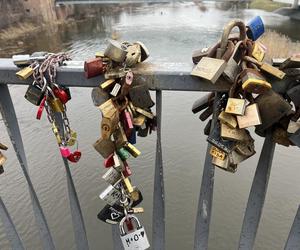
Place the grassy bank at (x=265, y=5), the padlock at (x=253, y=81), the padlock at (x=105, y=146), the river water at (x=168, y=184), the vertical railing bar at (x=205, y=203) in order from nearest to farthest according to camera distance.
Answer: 1. the padlock at (x=253, y=81)
2. the padlock at (x=105, y=146)
3. the vertical railing bar at (x=205, y=203)
4. the river water at (x=168, y=184)
5. the grassy bank at (x=265, y=5)

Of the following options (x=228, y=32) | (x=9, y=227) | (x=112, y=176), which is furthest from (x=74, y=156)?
(x=228, y=32)

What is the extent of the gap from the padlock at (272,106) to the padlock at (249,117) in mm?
32

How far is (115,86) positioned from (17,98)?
754cm

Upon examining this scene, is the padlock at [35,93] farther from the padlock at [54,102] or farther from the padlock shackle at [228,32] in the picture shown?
the padlock shackle at [228,32]

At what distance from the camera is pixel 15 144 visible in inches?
43.3

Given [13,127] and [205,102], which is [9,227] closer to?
[13,127]

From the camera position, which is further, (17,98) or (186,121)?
(17,98)

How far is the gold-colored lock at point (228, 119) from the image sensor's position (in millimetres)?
769

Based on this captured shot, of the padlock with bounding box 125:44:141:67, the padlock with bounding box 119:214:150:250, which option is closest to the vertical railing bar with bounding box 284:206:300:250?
the padlock with bounding box 119:214:150:250

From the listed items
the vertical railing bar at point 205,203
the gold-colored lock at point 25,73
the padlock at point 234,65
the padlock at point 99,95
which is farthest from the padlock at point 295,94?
the gold-colored lock at point 25,73

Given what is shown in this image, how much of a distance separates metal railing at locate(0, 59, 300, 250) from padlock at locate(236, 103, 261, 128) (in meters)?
0.08

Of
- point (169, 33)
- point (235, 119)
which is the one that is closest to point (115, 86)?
point (235, 119)

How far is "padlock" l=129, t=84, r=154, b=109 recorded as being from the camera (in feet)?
2.67

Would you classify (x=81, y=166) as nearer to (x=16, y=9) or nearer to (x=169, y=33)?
(x=169, y=33)
